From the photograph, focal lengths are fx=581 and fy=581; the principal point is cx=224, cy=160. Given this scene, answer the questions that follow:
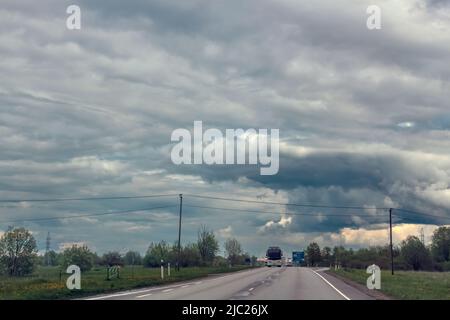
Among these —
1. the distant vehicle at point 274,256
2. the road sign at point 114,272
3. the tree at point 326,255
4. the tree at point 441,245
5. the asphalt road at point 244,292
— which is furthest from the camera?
the tree at point 326,255

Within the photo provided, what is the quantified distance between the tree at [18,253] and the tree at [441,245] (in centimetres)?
11388

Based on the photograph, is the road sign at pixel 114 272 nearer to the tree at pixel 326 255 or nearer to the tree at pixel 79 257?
the tree at pixel 79 257

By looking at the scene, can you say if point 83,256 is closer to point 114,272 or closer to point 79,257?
point 79,257

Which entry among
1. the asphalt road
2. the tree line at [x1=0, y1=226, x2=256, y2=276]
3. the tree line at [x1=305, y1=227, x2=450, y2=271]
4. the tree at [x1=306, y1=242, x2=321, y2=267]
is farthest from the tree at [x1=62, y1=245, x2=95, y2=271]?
the asphalt road

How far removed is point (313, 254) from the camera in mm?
191250

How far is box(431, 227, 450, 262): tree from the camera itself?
172387 millimetres

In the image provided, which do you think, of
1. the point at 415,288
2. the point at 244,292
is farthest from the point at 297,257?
the point at 244,292

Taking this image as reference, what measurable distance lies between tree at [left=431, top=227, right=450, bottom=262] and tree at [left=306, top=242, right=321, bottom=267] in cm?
3614

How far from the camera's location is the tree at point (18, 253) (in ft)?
392

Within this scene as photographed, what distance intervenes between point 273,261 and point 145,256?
62.6 metres

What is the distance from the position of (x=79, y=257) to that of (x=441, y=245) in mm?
106540

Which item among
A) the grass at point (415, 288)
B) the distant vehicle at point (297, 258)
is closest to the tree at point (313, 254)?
the distant vehicle at point (297, 258)
